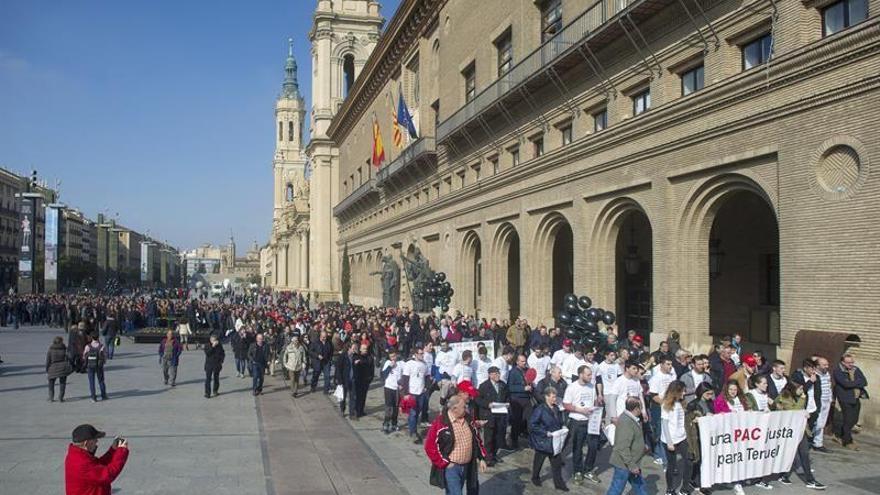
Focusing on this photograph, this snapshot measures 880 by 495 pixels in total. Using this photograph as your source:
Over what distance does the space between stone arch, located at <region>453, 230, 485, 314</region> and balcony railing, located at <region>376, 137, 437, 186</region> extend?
20.4 ft

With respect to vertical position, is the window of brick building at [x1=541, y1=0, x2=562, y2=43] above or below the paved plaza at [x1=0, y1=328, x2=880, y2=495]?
above

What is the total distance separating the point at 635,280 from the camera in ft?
84.4

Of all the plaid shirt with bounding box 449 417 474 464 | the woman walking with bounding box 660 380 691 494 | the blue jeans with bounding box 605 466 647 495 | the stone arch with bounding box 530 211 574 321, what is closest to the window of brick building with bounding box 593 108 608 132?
the stone arch with bounding box 530 211 574 321

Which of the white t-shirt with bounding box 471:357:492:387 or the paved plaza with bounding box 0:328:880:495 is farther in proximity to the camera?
the white t-shirt with bounding box 471:357:492:387

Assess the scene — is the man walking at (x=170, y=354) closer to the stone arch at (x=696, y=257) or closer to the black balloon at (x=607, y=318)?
the black balloon at (x=607, y=318)

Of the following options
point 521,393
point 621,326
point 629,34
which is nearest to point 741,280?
point 621,326

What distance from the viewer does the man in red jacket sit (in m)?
5.68

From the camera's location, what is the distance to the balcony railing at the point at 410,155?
125 ft

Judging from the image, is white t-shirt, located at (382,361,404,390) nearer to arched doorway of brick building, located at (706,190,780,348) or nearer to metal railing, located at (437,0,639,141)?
arched doorway of brick building, located at (706,190,780,348)

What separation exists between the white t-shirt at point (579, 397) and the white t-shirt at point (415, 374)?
368 cm

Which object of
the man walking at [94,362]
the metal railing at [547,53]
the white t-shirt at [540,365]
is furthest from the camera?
the metal railing at [547,53]

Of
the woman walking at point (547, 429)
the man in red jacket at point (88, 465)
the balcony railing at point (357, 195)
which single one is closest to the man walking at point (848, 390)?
the woman walking at point (547, 429)

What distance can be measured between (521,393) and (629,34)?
1132 cm

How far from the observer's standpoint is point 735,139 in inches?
612
